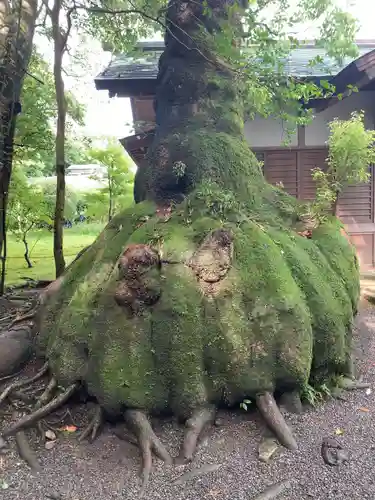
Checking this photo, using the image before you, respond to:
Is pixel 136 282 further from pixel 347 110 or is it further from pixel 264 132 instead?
pixel 347 110

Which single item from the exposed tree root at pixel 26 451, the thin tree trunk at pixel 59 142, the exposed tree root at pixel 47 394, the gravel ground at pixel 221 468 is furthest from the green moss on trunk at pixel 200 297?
the thin tree trunk at pixel 59 142

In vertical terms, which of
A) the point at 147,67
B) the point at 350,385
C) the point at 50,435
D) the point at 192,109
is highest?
the point at 147,67

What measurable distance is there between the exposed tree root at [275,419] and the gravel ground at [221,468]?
0.26 feet

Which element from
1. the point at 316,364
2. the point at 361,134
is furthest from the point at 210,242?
the point at 361,134

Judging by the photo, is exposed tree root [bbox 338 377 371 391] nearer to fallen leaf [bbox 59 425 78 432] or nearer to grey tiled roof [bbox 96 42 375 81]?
fallen leaf [bbox 59 425 78 432]

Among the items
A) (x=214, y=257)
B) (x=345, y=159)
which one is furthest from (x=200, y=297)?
(x=345, y=159)

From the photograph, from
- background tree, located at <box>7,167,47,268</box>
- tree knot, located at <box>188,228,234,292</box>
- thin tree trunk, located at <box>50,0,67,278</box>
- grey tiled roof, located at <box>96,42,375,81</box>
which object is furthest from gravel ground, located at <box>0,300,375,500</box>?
background tree, located at <box>7,167,47,268</box>

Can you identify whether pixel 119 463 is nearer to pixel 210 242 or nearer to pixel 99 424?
pixel 99 424

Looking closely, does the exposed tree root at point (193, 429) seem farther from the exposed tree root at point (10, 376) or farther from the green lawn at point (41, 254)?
the green lawn at point (41, 254)

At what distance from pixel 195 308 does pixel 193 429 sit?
101 cm

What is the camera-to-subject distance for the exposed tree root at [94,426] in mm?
3736

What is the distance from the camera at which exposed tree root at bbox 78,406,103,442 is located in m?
3.74

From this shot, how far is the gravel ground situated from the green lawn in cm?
711

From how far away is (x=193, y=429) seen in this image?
367 centimetres
